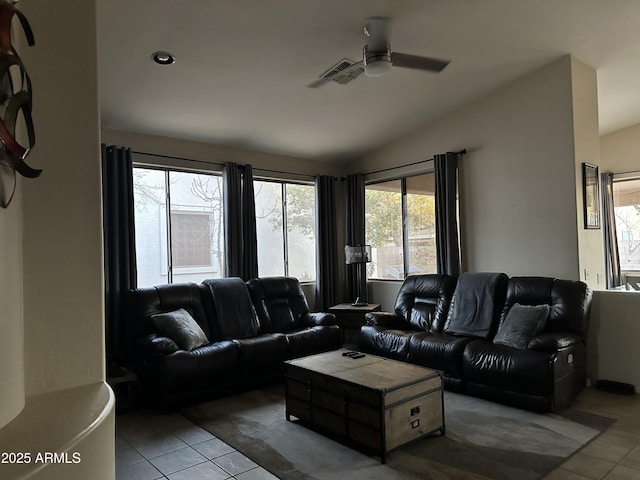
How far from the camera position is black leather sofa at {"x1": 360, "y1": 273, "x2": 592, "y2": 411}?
3.51 metres

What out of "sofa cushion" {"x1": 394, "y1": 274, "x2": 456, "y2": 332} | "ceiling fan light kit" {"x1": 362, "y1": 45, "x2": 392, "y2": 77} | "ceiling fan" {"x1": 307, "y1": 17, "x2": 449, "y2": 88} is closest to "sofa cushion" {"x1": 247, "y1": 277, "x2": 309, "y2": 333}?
"sofa cushion" {"x1": 394, "y1": 274, "x2": 456, "y2": 332}

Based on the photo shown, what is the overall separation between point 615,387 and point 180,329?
13.1 feet

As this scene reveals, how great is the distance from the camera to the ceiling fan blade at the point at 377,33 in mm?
3271

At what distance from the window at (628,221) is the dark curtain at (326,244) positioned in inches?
158

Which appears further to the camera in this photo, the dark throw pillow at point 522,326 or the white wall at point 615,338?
the white wall at point 615,338

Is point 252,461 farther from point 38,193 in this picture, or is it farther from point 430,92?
point 430,92

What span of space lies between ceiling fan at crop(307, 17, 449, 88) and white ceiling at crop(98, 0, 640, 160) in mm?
99

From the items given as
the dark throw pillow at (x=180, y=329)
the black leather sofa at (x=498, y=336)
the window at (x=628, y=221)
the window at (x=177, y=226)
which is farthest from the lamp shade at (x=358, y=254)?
the window at (x=628, y=221)

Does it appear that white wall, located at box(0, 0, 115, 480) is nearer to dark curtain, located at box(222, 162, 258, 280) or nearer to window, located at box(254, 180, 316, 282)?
dark curtain, located at box(222, 162, 258, 280)

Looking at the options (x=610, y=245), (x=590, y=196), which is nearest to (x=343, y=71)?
(x=590, y=196)

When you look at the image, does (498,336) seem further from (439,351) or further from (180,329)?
(180,329)

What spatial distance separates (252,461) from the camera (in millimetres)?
2822

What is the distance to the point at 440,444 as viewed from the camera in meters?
2.98

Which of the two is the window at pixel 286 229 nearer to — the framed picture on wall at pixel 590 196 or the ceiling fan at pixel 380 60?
the ceiling fan at pixel 380 60
